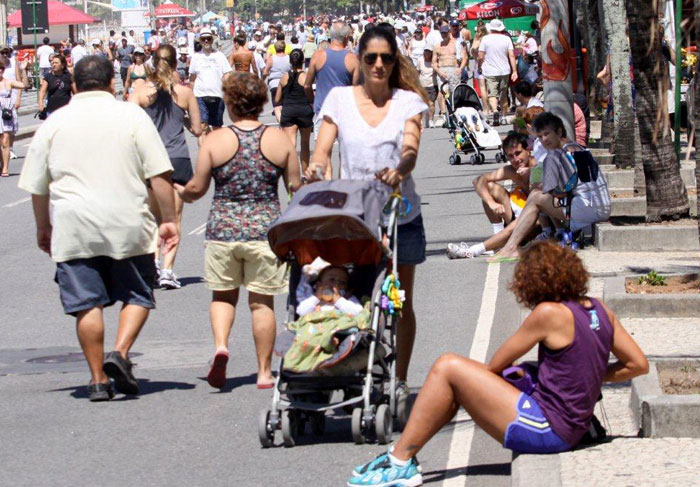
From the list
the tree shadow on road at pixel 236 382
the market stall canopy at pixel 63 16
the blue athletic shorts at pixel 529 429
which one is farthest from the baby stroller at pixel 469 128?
the market stall canopy at pixel 63 16

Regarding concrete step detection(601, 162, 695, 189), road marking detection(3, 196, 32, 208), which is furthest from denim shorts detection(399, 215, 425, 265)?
road marking detection(3, 196, 32, 208)

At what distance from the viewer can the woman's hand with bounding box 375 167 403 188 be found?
7.15 meters

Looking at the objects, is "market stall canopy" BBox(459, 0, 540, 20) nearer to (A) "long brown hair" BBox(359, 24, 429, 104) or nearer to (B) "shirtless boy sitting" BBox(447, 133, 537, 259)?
(B) "shirtless boy sitting" BBox(447, 133, 537, 259)

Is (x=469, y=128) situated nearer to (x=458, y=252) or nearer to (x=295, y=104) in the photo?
(x=295, y=104)

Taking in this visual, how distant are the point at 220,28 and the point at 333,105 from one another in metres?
134

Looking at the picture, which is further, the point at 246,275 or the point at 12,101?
the point at 12,101

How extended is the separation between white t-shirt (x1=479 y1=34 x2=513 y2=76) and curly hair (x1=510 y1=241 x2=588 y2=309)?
23.1 m

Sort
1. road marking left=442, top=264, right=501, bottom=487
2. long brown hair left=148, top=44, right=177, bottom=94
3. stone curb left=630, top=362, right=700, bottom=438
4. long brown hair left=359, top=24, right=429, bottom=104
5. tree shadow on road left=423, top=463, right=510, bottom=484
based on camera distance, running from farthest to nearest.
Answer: long brown hair left=148, top=44, right=177, bottom=94 → long brown hair left=359, top=24, right=429, bottom=104 → road marking left=442, top=264, right=501, bottom=487 → tree shadow on road left=423, top=463, right=510, bottom=484 → stone curb left=630, top=362, right=700, bottom=438

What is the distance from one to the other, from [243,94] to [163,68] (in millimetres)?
3933

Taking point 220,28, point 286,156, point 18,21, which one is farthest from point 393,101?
point 220,28

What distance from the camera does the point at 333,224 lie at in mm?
7211

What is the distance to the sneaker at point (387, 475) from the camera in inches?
247

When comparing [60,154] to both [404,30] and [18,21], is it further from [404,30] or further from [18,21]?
[18,21]

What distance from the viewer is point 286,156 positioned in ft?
27.0
